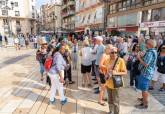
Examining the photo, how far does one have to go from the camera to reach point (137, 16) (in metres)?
29.1

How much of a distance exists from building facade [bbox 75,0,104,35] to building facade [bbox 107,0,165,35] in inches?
136

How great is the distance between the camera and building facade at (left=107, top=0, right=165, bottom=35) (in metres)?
24.5

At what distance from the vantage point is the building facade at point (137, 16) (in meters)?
24.5

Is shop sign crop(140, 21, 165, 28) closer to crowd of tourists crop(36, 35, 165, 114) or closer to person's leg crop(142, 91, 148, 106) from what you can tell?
crowd of tourists crop(36, 35, 165, 114)

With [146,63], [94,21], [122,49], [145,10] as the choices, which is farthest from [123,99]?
[94,21]

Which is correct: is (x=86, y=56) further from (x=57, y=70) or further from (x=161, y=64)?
(x=161, y=64)

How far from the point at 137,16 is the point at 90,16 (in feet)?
67.5

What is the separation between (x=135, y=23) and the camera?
29594 millimetres

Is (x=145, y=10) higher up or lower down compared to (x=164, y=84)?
→ higher up

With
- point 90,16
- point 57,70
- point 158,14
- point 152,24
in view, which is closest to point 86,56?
point 57,70

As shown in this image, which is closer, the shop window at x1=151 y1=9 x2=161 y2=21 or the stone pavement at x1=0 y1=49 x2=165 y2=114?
the stone pavement at x1=0 y1=49 x2=165 y2=114

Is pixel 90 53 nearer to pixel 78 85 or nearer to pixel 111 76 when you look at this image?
pixel 78 85

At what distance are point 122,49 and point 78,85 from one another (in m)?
3.36

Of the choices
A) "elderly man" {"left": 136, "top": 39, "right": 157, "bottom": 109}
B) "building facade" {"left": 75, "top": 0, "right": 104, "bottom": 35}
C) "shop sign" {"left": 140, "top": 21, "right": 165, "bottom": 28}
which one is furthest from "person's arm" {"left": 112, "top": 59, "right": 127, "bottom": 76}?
"building facade" {"left": 75, "top": 0, "right": 104, "bottom": 35}
